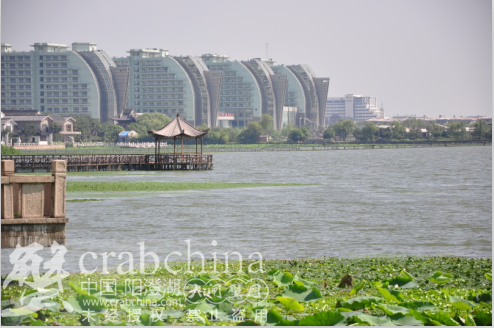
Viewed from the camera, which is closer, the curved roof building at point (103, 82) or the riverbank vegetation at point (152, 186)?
the riverbank vegetation at point (152, 186)

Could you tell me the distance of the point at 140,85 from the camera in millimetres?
182750

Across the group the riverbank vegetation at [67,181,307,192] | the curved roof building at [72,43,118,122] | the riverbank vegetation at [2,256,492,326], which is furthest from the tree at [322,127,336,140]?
the riverbank vegetation at [2,256,492,326]

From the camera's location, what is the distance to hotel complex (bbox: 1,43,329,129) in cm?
16538

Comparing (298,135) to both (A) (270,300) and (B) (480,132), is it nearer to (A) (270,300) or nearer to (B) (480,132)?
(B) (480,132)

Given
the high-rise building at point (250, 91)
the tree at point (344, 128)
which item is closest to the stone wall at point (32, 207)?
the tree at point (344, 128)

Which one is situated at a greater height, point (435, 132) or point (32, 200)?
point (435, 132)

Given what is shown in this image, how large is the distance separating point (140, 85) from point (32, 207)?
6891 inches

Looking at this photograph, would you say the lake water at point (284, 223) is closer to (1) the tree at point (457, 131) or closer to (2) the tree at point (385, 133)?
(2) the tree at point (385, 133)

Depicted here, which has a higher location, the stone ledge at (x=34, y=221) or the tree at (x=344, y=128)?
the tree at (x=344, y=128)

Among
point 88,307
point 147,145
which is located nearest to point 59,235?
point 88,307

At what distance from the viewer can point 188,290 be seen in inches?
375

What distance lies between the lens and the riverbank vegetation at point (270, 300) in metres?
7.64

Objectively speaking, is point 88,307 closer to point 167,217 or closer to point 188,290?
point 188,290

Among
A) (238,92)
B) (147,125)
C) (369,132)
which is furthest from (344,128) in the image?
(238,92)
